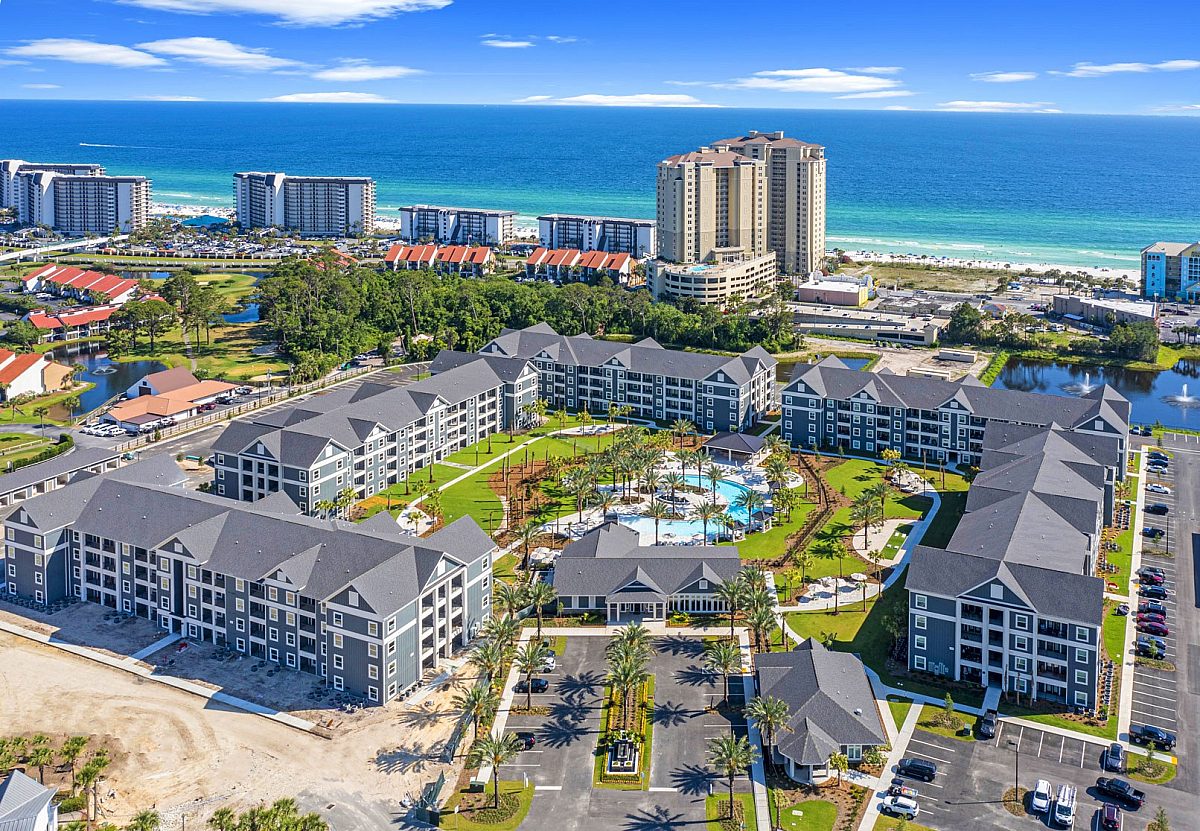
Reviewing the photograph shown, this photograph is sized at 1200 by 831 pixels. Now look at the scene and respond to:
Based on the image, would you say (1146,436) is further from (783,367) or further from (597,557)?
(597,557)

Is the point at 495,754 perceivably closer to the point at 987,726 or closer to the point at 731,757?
the point at 731,757

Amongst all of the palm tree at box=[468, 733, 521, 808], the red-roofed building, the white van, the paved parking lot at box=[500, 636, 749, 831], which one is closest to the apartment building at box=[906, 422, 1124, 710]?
the white van

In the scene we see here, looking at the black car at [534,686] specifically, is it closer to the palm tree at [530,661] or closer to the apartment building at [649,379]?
the palm tree at [530,661]

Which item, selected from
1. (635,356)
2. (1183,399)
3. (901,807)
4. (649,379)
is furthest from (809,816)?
(1183,399)

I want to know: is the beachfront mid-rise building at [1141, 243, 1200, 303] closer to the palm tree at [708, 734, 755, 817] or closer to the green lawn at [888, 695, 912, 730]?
the green lawn at [888, 695, 912, 730]

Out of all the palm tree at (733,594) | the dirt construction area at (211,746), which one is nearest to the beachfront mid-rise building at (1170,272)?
the palm tree at (733,594)

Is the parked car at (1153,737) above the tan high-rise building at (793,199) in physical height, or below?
below
